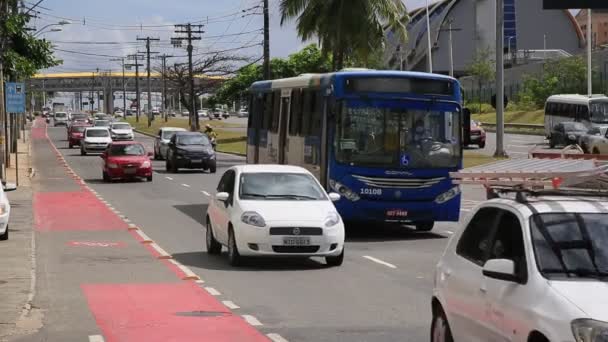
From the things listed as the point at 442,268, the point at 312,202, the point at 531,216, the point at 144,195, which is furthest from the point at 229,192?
the point at 144,195

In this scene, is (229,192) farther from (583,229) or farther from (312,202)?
(583,229)

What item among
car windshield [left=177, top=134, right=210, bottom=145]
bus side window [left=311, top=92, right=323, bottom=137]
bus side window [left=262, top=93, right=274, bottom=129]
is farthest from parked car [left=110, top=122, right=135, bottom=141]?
bus side window [left=311, top=92, right=323, bottom=137]

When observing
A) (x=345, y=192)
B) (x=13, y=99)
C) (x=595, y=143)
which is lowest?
(x=345, y=192)

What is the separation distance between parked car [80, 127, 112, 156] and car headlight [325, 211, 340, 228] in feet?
169

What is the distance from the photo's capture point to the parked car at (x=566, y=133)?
57.4 meters

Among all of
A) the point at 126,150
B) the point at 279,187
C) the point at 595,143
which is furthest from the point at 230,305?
the point at 595,143

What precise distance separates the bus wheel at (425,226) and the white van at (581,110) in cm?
3975

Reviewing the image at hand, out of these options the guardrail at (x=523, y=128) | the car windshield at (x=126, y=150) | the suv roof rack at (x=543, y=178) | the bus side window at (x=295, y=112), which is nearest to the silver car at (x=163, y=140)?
the car windshield at (x=126, y=150)

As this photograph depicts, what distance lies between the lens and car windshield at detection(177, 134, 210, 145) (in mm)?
50875

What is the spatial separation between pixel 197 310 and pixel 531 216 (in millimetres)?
6908

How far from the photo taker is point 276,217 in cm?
1833

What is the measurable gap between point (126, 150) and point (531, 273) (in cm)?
3859

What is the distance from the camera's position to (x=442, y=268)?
9.70 m

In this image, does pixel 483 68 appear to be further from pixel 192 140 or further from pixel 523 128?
pixel 192 140
